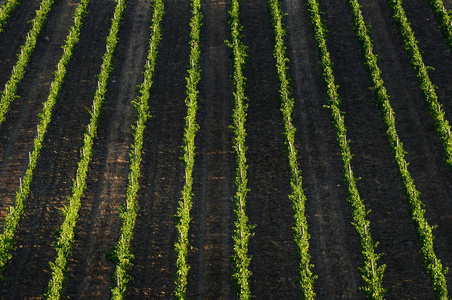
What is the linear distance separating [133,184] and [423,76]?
17.3 metres

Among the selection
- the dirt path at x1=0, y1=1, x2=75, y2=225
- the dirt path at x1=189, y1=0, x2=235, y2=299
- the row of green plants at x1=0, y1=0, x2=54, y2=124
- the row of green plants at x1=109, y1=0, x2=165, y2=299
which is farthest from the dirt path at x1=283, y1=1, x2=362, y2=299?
the row of green plants at x1=0, y1=0, x2=54, y2=124

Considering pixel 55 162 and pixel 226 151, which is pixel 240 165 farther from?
pixel 55 162

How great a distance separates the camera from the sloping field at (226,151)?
31703 millimetres

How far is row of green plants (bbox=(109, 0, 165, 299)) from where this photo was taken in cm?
3081

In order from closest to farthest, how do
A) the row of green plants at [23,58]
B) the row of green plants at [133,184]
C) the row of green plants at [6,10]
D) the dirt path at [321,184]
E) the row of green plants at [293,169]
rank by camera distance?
the row of green plants at [293,169], the row of green plants at [133,184], the dirt path at [321,184], the row of green plants at [23,58], the row of green plants at [6,10]

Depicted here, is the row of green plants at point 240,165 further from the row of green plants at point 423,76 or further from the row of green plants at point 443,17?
the row of green plants at point 443,17

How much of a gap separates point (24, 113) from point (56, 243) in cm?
1100

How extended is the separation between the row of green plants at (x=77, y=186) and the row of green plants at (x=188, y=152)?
15.6 feet

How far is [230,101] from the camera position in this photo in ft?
138

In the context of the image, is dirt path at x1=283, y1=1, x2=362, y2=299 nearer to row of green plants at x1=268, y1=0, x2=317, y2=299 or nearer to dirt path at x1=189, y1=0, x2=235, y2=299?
row of green plants at x1=268, y1=0, x2=317, y2=299

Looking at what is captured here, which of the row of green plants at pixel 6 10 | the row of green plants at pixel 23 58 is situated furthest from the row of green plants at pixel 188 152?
the row of green plants at pixel 6 10

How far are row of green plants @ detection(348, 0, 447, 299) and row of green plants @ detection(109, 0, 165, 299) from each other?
12454mm

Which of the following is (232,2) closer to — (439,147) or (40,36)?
(40,36)

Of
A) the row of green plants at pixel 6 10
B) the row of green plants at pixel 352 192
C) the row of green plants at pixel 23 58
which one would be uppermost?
the row of green plants at pixel 6 10
